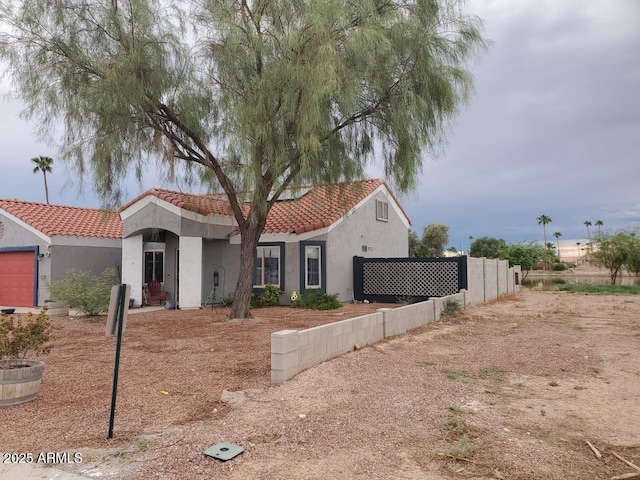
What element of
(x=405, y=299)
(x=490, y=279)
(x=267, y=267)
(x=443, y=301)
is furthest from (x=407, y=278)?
(x=267, y=267)

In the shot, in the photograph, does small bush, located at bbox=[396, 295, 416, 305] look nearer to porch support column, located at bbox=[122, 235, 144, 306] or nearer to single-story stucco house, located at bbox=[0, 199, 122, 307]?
porch support column, located at bbox=[122, 235, 144, 306]

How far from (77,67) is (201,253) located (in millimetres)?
7538

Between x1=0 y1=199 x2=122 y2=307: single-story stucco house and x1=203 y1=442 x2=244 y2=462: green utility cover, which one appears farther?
x1=0 y1=199 x2=122 y2=307: single-story stucco house

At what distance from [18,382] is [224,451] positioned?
126 inches

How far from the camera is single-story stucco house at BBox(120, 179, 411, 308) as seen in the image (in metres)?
17.1

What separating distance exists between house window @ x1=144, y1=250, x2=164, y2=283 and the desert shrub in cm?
1108

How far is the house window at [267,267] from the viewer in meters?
18.6

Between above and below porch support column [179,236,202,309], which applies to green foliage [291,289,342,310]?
below

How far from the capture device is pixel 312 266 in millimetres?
18344

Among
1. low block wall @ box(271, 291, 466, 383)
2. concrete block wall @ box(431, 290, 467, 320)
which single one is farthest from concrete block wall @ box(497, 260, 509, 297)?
low block wall @ box(271, 291, 466, 383)

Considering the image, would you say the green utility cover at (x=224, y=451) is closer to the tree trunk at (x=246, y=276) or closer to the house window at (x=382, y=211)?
the tree trunk at (x=246, y=276)

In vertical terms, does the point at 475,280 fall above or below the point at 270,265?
below

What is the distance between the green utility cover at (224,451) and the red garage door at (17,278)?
15982 millimetres

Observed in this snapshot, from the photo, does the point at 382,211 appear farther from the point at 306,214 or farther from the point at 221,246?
the point at 221,246
